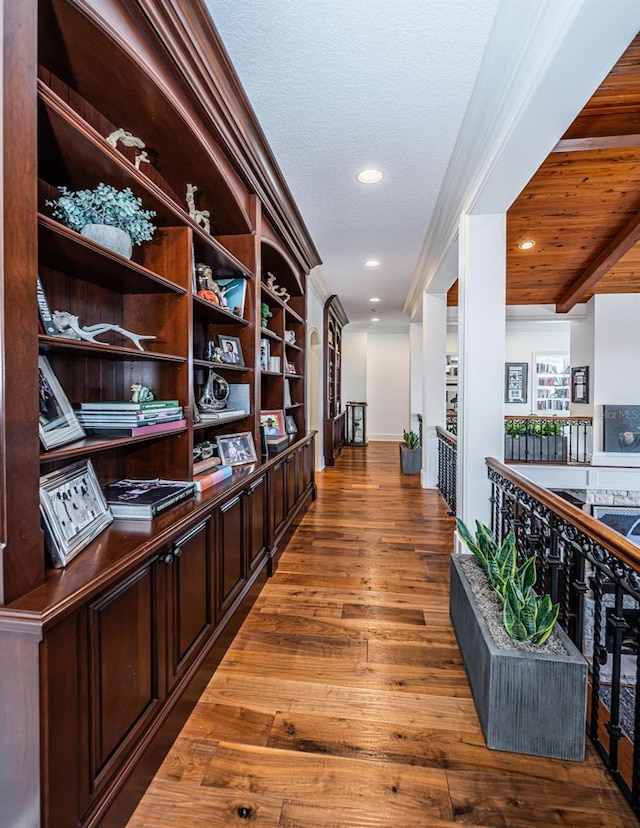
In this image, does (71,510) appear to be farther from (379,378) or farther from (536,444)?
(379,378)

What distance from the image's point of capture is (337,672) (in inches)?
76.6

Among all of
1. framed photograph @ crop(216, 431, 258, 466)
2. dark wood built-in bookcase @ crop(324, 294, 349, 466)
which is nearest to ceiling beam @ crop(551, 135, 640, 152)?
framed photograph @ crop(216, 431, 258, 466)

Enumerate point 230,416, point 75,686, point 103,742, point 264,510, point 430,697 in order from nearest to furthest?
point 75,686 → point 103,742 → point 430,697 → point 230,416 → point 264,510

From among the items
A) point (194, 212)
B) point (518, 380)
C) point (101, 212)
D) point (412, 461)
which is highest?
point (194, 212)

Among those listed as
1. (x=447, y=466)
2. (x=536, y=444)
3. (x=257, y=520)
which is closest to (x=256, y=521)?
(x=257, y=520)

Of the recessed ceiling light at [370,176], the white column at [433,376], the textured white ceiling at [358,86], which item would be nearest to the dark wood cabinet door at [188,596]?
the textured white ceiling at [358,86]

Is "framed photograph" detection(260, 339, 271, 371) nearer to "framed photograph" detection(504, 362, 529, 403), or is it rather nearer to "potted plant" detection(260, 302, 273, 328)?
"potted plant" detection(260, 302, 273, 328)

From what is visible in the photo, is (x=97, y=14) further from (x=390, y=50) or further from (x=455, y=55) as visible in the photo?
(x=455, y=55)

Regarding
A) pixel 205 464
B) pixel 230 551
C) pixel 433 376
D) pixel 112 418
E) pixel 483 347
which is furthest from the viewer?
pixel 433 376

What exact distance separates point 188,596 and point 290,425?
8.45ft

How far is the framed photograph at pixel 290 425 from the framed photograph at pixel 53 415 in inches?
100.0

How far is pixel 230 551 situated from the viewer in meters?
2.11

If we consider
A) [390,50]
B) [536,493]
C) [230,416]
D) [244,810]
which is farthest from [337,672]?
[390,50]

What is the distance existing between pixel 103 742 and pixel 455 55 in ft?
9.26
